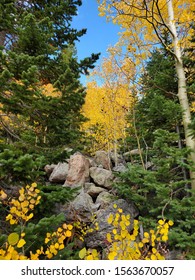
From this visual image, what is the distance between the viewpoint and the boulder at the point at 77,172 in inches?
495

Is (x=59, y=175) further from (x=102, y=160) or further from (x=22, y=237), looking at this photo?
(x=22, y=237)

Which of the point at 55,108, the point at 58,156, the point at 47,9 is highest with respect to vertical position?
the point at 47,9


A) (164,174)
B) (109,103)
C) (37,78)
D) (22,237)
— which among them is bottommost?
(22,237)

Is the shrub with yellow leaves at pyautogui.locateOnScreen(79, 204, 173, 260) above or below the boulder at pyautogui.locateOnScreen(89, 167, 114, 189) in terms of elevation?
below

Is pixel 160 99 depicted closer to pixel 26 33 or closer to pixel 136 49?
pixel 136 49

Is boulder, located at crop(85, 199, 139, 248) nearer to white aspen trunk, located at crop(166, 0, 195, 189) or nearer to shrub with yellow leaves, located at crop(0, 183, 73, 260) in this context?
white aspen trunk, located at crop(166, 0, 195, 189)

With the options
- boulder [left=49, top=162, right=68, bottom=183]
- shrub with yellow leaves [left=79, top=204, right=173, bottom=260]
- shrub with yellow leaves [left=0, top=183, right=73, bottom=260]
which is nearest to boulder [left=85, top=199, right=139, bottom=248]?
shrub with yellow leaves [left=0, top=183, right=73, bottom=260]

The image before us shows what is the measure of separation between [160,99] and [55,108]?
373cm

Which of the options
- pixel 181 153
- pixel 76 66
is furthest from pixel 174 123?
pixel 76 66

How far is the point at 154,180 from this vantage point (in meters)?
6.62

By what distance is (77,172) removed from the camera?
506 inches

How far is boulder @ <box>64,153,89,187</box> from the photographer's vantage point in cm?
1257

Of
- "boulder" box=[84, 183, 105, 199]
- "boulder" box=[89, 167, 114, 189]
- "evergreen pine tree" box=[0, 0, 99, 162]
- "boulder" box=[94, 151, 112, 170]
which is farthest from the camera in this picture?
"boulder" box=[94, 151, 112, 170]

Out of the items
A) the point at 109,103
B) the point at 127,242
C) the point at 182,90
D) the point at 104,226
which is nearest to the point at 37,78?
the point at 127,242
